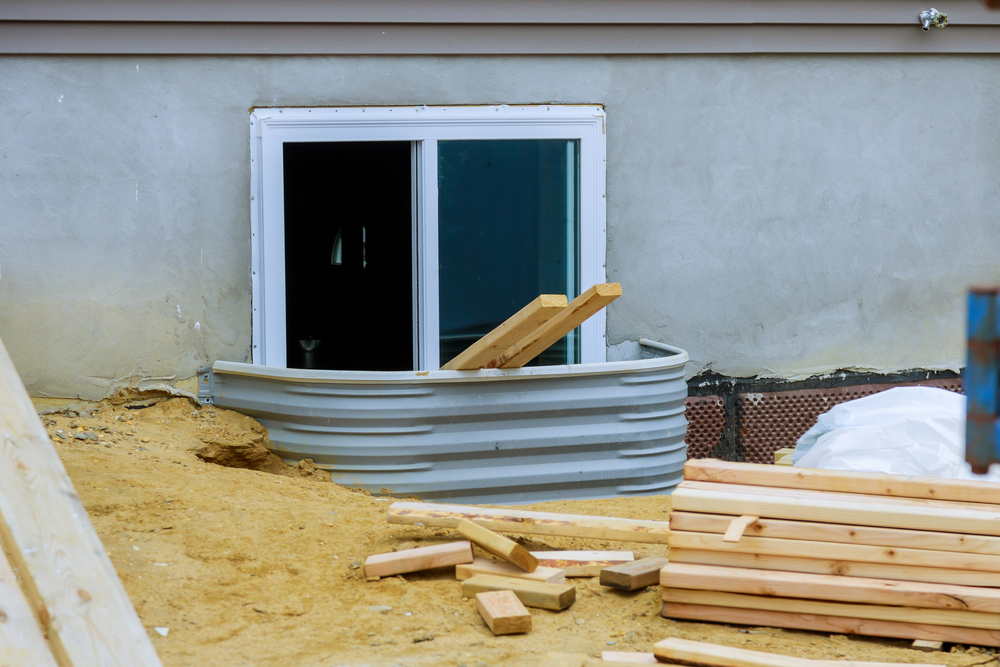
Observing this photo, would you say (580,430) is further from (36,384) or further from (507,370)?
(36,384)

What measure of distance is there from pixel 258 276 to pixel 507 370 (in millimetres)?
1740

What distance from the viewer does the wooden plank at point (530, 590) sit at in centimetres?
360

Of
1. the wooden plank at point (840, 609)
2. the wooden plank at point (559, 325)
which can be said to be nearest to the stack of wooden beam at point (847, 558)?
the wooden plank at point (840, 609)

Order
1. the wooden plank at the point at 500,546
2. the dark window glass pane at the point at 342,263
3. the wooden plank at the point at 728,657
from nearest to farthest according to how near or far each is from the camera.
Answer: the wooden plank at the point at 728,657 < the wooden plank at the point at 500,546 < the dark window glass pane at the point at 342,263

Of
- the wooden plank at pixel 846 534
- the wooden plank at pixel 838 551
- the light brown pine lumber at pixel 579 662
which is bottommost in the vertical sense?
the light brown pine lumber at pixel 579 662

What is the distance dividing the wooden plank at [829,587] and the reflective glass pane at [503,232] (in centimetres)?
258

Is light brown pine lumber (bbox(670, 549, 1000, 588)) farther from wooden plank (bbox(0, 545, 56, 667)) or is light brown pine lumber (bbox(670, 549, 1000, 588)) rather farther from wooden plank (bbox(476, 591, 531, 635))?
wooden plank (bbox(0, 545, 56, 667))

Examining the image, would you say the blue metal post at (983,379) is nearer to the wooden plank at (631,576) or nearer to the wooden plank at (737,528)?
the wooden plank at (737,528)

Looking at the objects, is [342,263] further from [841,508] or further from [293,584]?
[841,508]

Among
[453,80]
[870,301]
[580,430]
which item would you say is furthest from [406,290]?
[870,301]

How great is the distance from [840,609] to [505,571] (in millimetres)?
1338

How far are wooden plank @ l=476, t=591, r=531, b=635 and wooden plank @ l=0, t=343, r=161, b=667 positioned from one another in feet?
4.57

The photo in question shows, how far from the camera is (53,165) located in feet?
17.6

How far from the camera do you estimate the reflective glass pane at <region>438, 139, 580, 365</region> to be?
5.76 metres
